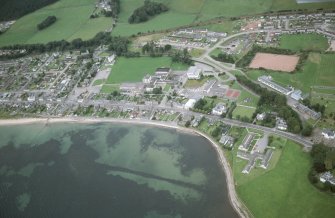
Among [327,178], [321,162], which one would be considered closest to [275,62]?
[321,162]

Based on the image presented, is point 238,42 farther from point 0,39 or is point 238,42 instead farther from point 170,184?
point 0,39

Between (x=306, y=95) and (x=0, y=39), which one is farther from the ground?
(x=306, y=95)

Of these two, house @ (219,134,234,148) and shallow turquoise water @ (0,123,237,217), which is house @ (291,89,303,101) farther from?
shallow turquoise water @ (0,123,237,217)

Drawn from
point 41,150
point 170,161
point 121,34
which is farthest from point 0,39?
point 170,161

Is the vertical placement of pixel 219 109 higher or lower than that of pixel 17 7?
higher

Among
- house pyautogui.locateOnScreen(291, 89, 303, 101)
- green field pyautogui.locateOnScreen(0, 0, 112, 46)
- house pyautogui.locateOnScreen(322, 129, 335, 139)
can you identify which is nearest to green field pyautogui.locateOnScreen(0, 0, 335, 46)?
green field pyautogui.locateOnScreen(0, 0, 112, 46)

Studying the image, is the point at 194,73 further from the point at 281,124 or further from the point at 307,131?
the point at 307,131
